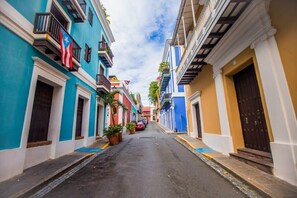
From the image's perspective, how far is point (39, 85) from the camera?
5238 mm

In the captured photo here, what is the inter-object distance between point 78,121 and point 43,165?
379 centimetres

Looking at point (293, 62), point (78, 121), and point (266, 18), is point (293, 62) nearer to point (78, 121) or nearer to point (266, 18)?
point (266, 18)

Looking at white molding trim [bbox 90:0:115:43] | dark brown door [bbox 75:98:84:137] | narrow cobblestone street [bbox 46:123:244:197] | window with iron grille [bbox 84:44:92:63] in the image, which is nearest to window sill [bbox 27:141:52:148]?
narrow cobblestone street [bbox 46:123:244:197]

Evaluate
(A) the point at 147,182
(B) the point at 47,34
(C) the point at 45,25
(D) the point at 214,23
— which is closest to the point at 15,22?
(B) the point at 47,34

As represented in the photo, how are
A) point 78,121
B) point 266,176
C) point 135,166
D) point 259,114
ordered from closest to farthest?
1. point 266,176
2. point 259,114
3. point 135,166
4. point 78,121

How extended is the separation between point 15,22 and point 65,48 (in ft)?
5.55

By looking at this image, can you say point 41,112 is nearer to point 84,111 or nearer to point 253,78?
point 84,111

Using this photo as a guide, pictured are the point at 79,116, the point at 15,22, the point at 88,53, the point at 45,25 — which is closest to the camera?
the point at 15,22

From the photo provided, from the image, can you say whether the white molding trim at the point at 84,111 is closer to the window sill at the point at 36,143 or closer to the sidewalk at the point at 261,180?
the window sill at the point at 36,143

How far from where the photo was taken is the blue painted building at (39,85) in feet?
11.9

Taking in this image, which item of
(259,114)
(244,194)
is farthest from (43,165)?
(259,114)

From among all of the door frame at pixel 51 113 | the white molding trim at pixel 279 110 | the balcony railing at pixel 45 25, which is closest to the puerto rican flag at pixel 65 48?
the balcony railing at pixel 45 25

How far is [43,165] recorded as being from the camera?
4.43m

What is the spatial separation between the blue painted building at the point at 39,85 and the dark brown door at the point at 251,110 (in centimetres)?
680
